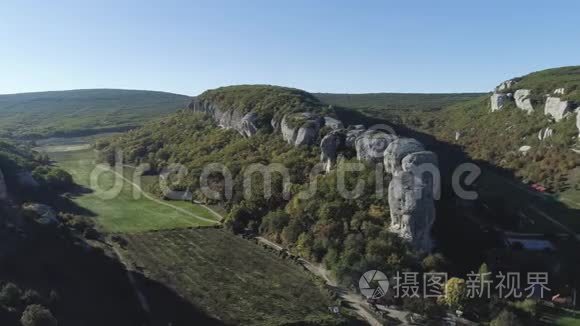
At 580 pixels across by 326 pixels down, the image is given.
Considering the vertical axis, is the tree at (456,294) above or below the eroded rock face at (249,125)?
below

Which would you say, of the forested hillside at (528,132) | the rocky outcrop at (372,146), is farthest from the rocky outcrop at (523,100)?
the rocky outcrop at (372,146)

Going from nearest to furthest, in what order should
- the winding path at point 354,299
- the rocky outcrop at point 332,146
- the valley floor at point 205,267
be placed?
the winding path at point 354,299, the valley floor at point 205,267, the rocky outcrop at point 332,146

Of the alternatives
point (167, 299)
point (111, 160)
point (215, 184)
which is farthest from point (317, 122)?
point (111, 160)

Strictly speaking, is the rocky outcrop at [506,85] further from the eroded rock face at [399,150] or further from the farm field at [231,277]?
the farm field at [231,277]

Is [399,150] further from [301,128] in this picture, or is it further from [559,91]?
[559,91]

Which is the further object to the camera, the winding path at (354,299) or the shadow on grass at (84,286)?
Answer: the winding path at (354,299)

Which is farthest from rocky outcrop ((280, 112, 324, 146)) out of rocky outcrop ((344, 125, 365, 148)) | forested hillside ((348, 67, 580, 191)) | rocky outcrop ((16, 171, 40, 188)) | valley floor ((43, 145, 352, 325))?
rocky outcrop ((16, 171, 40, 188))

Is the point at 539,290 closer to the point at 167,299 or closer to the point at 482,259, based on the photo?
the point at 482,259

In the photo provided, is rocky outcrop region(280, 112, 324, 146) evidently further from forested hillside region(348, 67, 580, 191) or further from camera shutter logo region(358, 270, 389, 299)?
forested hillside region(348, 67, 580, 191)
